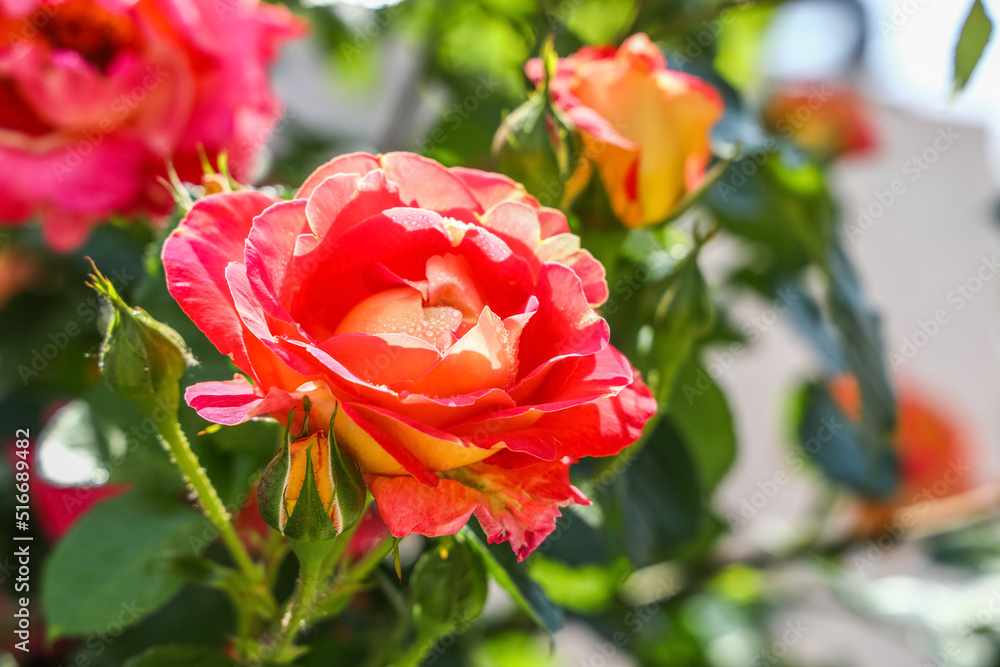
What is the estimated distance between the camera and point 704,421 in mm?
551

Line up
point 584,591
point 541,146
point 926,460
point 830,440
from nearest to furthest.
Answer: point 541,146, point 584,591, point 830,440, point 926,460

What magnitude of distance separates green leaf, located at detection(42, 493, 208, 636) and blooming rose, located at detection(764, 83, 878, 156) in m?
0.96

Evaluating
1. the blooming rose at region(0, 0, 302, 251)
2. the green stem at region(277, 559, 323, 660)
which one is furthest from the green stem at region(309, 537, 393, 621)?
the blooming rose at region(0, 0, 302, 251)

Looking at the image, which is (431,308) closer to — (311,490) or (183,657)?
(311,490)

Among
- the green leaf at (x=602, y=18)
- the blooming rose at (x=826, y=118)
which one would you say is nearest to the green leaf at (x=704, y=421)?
the green leaf at (x=602, y=18)

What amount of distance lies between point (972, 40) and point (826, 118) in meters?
0.97

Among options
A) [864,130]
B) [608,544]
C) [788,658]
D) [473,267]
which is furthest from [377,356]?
[864,130]

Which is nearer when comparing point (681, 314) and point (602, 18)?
point (681, 314)

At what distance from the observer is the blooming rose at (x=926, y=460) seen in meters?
1.01

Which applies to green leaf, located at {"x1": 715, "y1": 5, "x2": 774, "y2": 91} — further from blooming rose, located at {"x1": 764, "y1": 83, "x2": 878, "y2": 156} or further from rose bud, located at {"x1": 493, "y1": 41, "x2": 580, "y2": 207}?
rose bud, located at {"x1": 493, "y1": 41, "x2": 580, "y2": 207}

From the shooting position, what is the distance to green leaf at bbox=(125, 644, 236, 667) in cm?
35

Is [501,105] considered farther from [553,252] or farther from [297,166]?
[553,252]

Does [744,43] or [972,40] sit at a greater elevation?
[972,40]

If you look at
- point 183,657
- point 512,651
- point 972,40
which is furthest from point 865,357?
point 512,651
